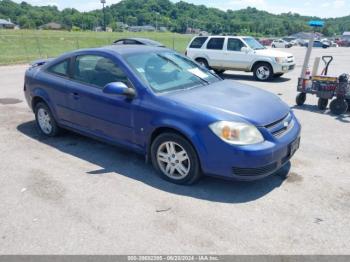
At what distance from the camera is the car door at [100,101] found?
4.48 meters

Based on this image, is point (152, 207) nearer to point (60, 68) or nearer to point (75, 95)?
point (75, 95)

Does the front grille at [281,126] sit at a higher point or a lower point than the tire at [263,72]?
higher

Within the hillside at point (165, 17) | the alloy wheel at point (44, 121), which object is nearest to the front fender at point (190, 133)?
the alloy wheel at point (44, 121)

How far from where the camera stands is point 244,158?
12.1 feet

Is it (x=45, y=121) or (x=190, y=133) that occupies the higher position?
(x=190, y=133)

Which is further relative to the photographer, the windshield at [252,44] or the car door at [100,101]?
the windshield at [252,44]

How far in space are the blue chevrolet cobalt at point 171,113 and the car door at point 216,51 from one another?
913 centimetres

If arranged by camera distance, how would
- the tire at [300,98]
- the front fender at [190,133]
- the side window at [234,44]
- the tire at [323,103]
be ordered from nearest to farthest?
the front fender at [190,133], the tire at [323,103], the tire at [300,98], the side window at [234,44]

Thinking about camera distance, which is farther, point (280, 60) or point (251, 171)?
point (280, 60)

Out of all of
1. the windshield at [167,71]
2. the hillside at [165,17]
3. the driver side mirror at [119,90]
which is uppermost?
the windshield at [167,71]

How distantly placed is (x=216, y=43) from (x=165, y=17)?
410ft

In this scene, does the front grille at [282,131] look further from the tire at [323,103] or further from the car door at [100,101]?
the tire at [323,103]

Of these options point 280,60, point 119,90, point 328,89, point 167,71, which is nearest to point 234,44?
point 280,60

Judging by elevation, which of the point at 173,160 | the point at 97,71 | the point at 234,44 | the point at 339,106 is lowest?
the point at 339,106
